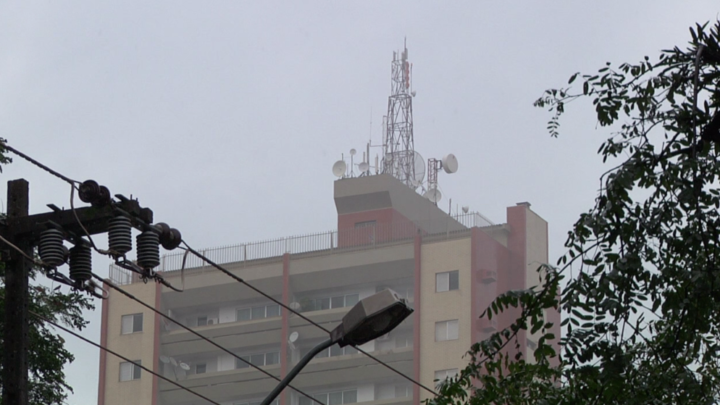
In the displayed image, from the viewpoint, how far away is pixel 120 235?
12.5 metres

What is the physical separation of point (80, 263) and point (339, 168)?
74.7m

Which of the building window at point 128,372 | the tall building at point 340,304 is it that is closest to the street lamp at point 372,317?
the tall building at point 340,304

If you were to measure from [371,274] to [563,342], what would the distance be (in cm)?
7378

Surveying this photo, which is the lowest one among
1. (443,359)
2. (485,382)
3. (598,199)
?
(485,382)

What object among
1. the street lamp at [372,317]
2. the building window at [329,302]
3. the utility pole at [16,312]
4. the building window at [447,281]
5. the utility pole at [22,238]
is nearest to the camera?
the street lamp at [372,317]

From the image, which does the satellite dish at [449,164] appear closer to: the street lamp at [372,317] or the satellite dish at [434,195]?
the satellite dish at [434,195]

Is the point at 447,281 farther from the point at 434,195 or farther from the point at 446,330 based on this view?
the point at 434,195

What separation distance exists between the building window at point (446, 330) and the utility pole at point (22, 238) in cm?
6523

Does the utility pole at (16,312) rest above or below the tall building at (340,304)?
below

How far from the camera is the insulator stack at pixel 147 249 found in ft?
42.0

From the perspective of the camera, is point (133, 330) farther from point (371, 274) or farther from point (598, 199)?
point (598, 199)

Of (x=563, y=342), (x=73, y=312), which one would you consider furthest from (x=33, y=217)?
(x=73, y=312)

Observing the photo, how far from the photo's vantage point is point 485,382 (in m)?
11.0

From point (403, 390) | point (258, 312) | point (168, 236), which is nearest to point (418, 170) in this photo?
point (258, 312)
